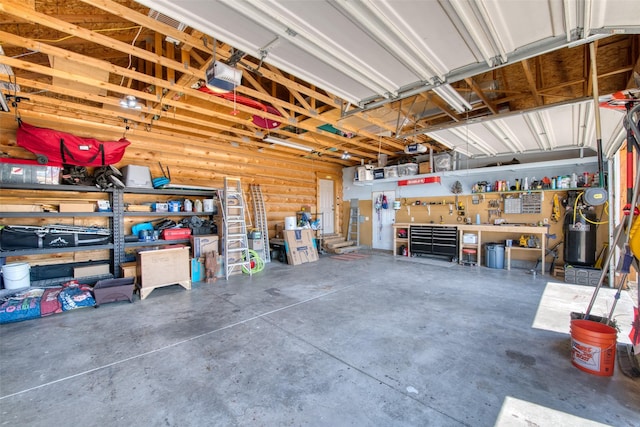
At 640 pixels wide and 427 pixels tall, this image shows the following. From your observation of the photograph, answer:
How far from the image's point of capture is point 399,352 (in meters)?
2.73

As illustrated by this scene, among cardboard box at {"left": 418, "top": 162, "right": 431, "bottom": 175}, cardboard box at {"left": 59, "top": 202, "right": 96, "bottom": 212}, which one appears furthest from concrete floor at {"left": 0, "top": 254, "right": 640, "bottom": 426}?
cardboard box at {"left": 418, "top": 162, "right": 431, "bottom": 175}

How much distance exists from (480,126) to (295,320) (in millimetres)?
4113

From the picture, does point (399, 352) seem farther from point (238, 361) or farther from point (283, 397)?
point (238, 361)

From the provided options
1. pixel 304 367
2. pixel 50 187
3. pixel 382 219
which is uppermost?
pixel 50 187

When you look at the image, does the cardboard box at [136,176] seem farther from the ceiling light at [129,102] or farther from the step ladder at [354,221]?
the step ladder at [354,221]

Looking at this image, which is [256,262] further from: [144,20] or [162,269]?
[144,20]

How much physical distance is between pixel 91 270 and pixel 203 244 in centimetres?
190

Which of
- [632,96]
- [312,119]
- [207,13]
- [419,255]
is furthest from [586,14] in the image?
[419,255]

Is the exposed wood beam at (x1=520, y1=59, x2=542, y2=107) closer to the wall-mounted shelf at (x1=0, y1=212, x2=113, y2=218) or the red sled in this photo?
the red sled

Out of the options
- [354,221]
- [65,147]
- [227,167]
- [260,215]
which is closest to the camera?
[65,147]

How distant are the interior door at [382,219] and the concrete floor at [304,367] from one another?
201 inches

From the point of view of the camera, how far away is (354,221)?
10461 mm

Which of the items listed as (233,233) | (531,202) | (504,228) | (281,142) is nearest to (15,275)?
(233,233)

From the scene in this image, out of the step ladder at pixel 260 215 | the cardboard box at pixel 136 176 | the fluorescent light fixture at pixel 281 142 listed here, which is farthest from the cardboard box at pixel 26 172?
the step ladder at pixel 260 215
